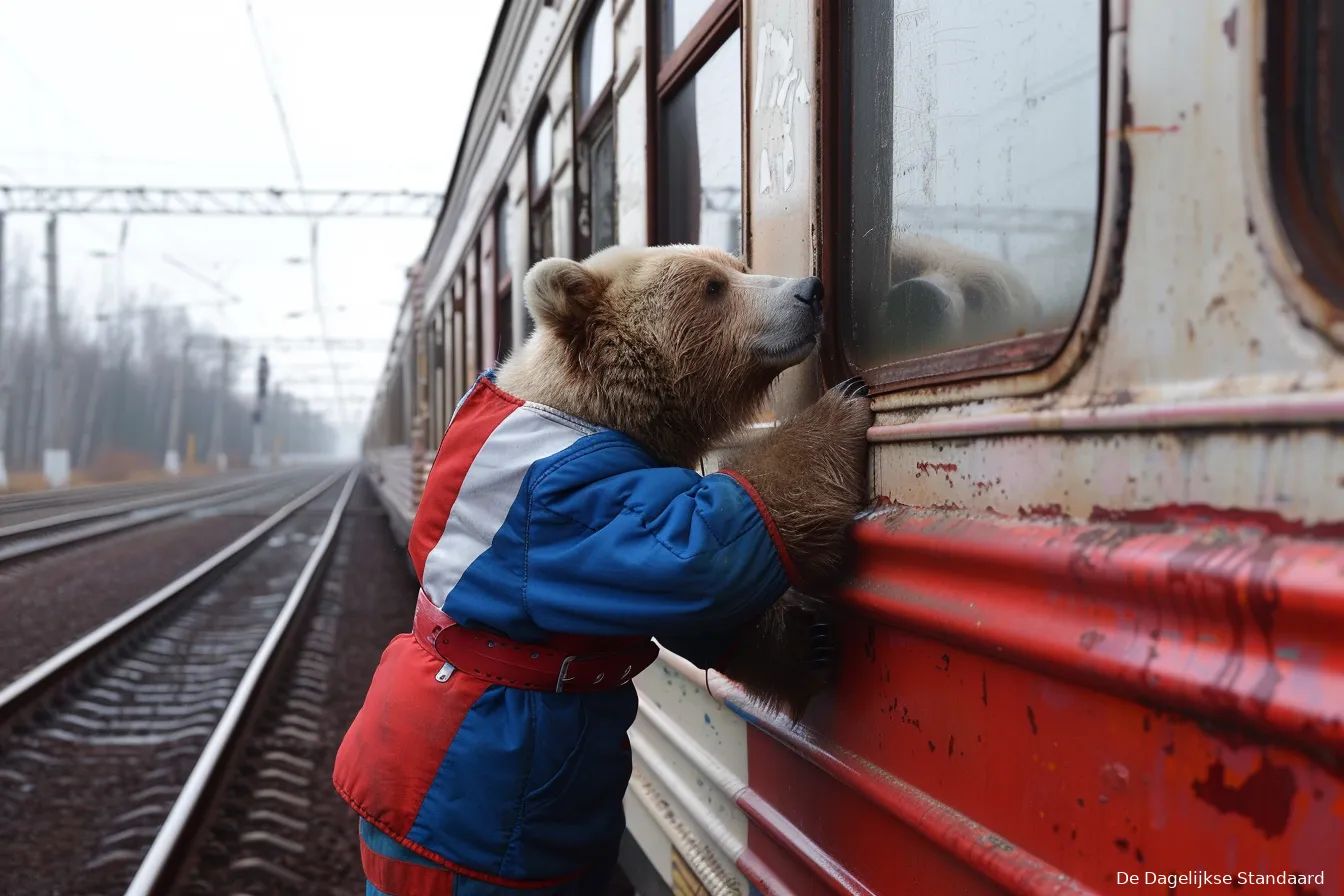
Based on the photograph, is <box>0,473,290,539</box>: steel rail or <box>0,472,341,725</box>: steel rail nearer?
<box>0,472,341,725</box>: steel rail

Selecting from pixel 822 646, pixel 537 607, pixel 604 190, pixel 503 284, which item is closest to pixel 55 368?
pixel 503 284

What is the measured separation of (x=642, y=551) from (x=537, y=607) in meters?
0.24

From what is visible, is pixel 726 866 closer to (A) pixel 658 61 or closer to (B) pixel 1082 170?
(B) pixel 1082 170

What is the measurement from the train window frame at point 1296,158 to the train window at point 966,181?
225 mm

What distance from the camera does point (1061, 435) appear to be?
1134mm

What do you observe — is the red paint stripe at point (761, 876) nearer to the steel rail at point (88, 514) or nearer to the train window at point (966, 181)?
the train window at point (966, 181)

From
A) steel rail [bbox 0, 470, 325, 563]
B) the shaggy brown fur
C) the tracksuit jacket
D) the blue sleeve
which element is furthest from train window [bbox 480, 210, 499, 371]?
steel rail [bbox 0, 470, 325, 563]

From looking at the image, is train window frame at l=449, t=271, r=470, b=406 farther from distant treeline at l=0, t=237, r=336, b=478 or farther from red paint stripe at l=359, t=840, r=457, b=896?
distant treeline at l=0, t=237, r=336, b=478

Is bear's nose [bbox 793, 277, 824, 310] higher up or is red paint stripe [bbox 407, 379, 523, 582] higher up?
bear's nose [bbox 793, 277, 824, 310]

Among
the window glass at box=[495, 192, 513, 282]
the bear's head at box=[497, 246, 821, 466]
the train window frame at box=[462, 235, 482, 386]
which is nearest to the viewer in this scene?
the bear's head at box=[497, 246, 821, 466]

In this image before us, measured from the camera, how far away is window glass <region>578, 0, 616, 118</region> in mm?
3422

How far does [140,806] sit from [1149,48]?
16.0ft

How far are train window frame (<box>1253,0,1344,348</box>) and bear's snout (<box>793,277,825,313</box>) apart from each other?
2.85 ft

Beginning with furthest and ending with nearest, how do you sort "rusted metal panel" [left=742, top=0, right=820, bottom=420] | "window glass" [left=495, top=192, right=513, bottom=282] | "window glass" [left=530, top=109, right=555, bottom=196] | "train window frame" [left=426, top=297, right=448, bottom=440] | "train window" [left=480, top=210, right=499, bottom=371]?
"train window frame" [left=426, top=297, right=448, bottom=440]
"train window" [left=480, top=210, right=499, bottom=371]
"window glass" [left=495, top=192, right=513, bottom=282]
"window glass" [left=530, top=109, right=555, bottom=196]
"rusted metal panel" [left=742, top=0, right=820, bottom=420]
